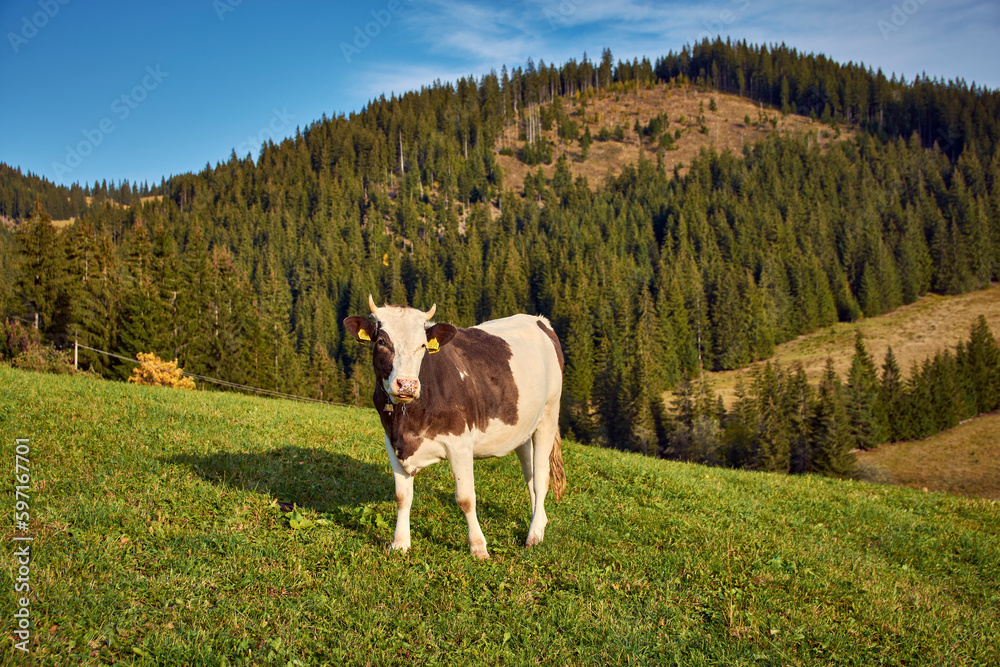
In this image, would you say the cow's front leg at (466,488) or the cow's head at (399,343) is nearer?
the cow's head at (399,343)

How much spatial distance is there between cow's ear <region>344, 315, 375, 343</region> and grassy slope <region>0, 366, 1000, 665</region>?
8.13 feet

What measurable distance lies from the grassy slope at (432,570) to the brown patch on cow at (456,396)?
1.47m

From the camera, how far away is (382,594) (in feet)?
19.3

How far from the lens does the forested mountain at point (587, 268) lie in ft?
173

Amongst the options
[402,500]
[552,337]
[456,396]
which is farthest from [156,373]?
[456,396]

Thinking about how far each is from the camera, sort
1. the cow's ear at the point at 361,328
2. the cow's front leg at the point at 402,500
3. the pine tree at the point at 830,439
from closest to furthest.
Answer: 1. the cow's ear at the point at 361,328
2. the cow's front leg at the point at 402,500
3. the pine tree at the point at 830,439

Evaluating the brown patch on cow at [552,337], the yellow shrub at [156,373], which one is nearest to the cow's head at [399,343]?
the brown patch on cow at [552,337]

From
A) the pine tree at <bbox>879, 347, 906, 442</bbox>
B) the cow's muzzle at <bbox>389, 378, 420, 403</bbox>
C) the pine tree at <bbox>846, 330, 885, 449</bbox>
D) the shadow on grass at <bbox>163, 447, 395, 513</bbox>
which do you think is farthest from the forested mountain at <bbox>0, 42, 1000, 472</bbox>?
the cow's muzzle at <bbox>389, 378, 420, 403</bbox>

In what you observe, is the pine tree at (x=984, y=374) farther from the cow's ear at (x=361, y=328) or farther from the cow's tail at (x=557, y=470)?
the cow's ear at (x=361, y=328)

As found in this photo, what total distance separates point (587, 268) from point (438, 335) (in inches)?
5206

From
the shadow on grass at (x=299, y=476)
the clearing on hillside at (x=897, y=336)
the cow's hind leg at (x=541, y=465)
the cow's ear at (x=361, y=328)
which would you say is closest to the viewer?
the cow's ear at (x=361, y=328)

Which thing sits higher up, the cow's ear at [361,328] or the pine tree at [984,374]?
the cow's ear at [361,328]

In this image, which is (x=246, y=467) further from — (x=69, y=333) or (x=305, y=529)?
(x=69, y=333)

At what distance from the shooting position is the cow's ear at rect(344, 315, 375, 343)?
270 inches
